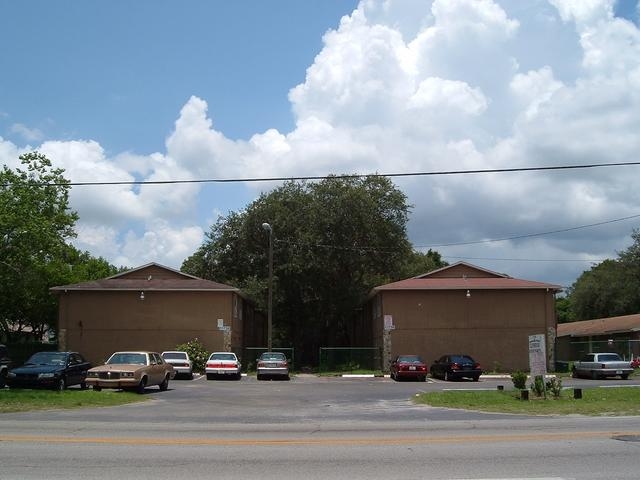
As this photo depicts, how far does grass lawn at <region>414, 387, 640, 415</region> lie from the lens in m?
17.3

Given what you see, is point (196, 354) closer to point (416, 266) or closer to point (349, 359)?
point (349, 359)

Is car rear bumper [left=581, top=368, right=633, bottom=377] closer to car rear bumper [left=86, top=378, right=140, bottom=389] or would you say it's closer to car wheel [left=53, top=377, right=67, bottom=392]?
car rear bumper [left=86, top=378, right=140, bottom=389]

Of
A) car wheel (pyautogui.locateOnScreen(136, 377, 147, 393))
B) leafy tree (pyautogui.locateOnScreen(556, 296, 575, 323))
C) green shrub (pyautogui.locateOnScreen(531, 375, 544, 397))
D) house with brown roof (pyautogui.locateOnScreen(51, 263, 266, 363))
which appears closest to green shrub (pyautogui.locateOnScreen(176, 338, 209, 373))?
house with brown roof (pyautogui.locateOnScreen(51, 263, 266, 363))

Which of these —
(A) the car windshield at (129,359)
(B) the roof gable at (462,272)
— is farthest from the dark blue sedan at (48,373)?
(B) the roof gable at (462,272)

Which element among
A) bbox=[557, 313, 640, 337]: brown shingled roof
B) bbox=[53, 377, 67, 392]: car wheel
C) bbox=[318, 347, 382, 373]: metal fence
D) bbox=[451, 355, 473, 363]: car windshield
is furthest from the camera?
bbox=[557, 313, 640, 337]: brown shingled roof

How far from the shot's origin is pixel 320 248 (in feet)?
159

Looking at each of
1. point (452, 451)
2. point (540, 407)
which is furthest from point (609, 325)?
point (452, 451)

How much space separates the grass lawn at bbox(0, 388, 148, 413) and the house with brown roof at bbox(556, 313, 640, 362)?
3399 cm

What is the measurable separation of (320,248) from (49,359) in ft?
86.2

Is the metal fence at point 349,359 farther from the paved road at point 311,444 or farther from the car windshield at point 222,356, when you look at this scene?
the paved road at point 311,444

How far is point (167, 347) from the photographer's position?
134 ft

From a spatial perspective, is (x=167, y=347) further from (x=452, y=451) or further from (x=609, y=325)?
(x=609, y=325)

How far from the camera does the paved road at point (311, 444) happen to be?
29.3ft

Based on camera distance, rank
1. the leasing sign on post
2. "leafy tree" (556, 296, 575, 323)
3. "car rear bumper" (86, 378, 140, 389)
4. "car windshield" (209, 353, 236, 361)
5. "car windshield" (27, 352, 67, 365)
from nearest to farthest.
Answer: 1. the leasing sign on post
2. "car rear bumper" (86, 378, 140, 389)
3. "car windshield" (27, 352, 67, 365)
4. "car windshield" (209, 353, 236, 361)
5. "leafy tree" (556, 296, 575, 323)
